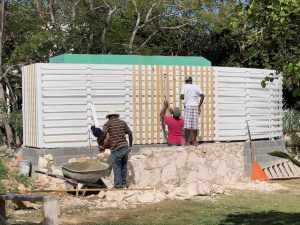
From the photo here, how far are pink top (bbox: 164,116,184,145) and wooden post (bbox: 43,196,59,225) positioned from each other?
8832mm

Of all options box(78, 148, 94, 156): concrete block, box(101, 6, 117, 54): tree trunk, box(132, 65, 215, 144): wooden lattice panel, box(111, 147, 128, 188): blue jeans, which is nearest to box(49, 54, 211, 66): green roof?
box(132, 65, 215, 144): wooden lattice panel

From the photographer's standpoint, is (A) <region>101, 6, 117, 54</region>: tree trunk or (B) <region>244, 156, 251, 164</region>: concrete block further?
(A) <region>101, 6, 117, 54</region>: tree trunk

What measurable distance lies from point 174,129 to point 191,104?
73 cm

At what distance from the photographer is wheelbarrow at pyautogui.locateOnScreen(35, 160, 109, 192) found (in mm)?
12117

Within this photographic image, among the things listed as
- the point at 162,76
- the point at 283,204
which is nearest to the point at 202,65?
the point at 162,76

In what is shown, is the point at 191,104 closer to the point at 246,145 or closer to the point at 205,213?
the point at 246,145

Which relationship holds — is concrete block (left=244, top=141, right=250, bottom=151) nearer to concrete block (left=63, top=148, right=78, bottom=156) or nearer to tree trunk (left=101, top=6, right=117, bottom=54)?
concrete block (left=63, top=148, right=78, bottom=156)

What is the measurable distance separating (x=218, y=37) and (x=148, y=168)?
16983 mm

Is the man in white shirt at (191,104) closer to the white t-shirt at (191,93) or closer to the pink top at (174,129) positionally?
the white t-shirt at (191,93)

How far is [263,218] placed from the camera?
10.4 meters

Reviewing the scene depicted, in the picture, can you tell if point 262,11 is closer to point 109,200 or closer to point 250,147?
point 109,200

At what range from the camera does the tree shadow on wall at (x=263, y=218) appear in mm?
9875

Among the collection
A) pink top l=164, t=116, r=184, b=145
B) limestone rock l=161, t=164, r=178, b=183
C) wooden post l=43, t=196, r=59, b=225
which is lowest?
limestone rock l=161, t=164, r=178, b=183

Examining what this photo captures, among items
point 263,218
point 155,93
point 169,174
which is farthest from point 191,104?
point 263,218
